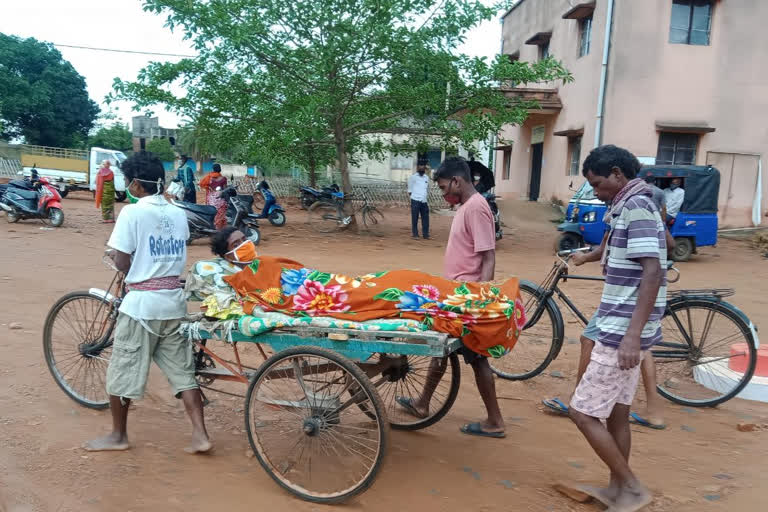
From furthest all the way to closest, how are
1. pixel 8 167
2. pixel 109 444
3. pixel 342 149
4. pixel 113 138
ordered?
pixel 113 138, pixel 8 167, pixel 342 149, pixel 109 444

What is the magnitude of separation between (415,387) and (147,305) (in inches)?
73.9

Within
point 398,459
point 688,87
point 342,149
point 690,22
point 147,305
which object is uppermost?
point 690,22

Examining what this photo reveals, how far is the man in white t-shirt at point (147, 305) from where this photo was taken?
3.13m

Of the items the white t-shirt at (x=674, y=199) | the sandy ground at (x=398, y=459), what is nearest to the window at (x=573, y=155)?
the white t-shirt at (x=674, y=199)

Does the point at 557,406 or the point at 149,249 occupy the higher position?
the point at 149,249

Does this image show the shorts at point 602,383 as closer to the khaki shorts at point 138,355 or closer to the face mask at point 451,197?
the face mask at point 451,197

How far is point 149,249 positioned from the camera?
3139 mm

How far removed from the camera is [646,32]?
14305 mm

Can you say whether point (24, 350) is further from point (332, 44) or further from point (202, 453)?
point (332, 44)

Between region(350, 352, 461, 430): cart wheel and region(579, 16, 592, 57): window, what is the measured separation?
14.7m

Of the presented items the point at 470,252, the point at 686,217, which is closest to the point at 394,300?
the point at 470,252

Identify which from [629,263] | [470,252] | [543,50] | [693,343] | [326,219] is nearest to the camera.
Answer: [629,263]

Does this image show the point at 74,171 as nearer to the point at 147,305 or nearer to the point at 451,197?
the point at 147,305

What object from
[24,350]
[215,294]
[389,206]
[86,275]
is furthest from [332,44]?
[389,206]
